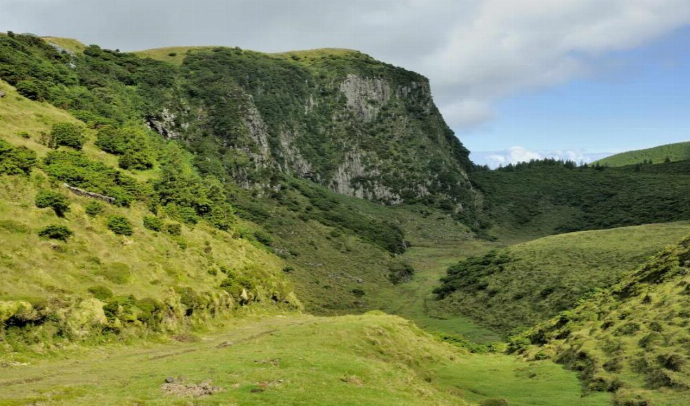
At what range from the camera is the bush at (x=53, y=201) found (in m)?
47.6

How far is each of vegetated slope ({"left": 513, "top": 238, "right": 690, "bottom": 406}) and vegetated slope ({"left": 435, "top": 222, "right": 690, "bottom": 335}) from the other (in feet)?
56.5

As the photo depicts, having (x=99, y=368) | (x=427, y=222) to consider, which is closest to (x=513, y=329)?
(x=99, y=368)

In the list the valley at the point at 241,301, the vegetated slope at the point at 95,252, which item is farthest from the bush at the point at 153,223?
the valley at the point at 241,301

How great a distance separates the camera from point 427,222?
641 feet

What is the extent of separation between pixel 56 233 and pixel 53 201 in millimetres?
4508

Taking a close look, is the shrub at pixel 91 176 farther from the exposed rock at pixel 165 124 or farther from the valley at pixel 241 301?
the exposed rock at pixel 165 124

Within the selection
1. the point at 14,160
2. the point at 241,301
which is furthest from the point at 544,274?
the point at 14,160

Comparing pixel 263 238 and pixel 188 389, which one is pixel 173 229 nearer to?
pixel 188 389

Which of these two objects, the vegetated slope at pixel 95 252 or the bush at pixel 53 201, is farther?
the bush at pixel 53 201

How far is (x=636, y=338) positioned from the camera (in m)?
40.8

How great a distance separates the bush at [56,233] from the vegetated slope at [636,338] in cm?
4560

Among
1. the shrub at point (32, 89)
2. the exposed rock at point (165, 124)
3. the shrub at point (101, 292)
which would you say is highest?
the exposed rock at point (165, 124)

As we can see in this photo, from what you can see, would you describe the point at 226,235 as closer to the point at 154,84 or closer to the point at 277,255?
the point at 277,255

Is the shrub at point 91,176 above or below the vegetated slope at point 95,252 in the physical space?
above
